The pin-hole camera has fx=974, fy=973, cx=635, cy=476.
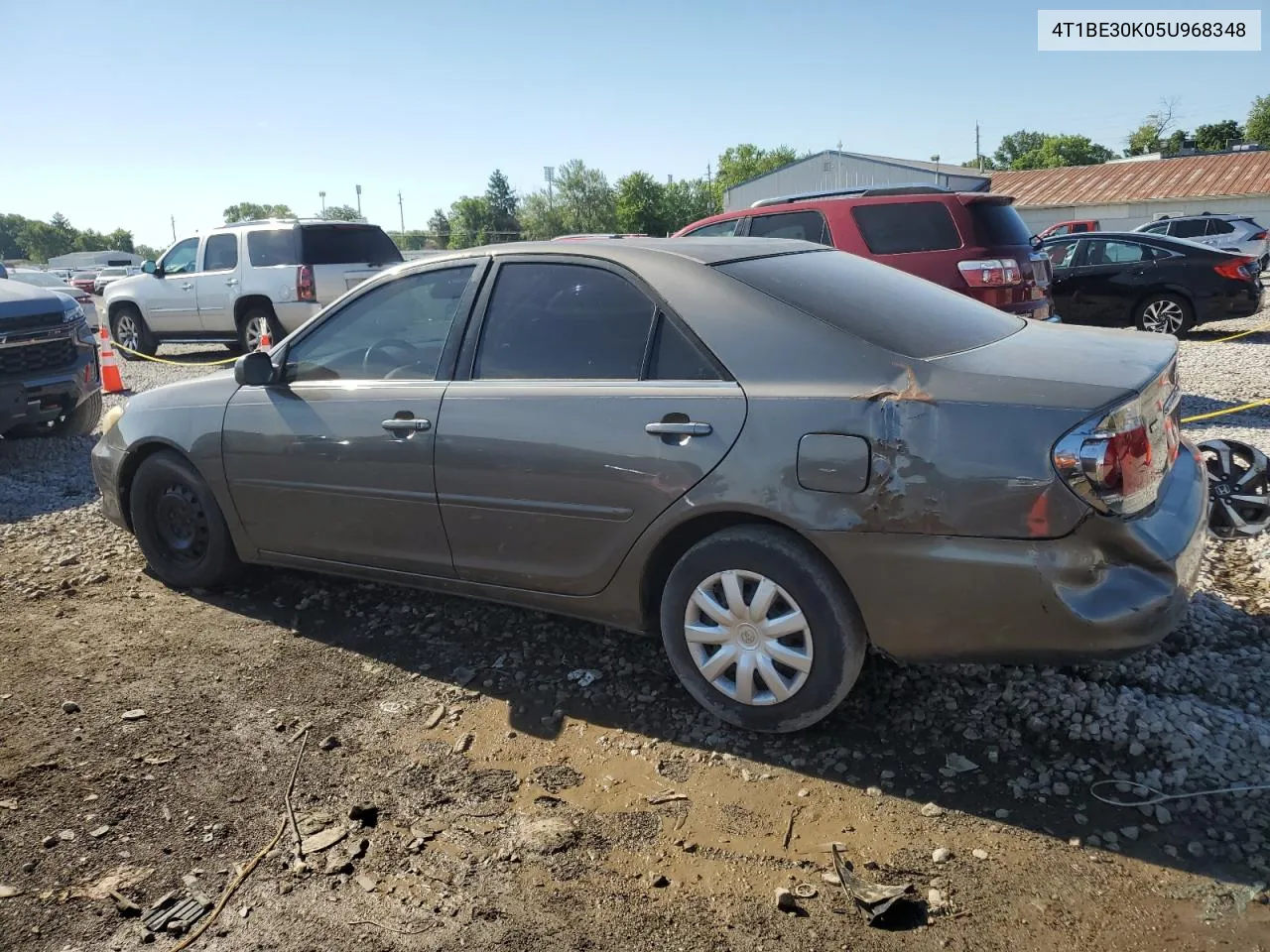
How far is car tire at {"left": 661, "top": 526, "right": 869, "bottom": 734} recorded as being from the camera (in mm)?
3078

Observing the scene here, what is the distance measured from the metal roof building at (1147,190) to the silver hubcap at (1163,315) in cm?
3241

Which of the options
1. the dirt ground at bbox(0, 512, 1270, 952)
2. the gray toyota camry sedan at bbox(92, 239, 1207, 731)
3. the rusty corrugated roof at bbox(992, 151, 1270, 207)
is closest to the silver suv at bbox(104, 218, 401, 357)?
the gray toyota camry sedan at bbox(92, 239, 1207, 731)

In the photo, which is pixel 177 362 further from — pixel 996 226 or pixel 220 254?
pixel 996 226

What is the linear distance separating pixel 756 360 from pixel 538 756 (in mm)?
1526

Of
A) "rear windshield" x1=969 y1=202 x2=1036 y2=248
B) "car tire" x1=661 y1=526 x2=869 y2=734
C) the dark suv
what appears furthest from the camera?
"rear windshield" x1=969 y1=202 x2=1036 y2=248

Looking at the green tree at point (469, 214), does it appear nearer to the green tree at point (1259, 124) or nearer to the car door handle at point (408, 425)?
the green tree at point (1259, 124)

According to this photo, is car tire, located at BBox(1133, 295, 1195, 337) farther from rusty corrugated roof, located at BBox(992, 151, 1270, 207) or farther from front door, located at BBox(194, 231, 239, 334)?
rusty corrugated roof, located at BBox(992, 151, 1270, 207)

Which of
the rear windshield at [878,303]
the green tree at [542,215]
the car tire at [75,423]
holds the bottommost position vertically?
the car tire at [75,423]

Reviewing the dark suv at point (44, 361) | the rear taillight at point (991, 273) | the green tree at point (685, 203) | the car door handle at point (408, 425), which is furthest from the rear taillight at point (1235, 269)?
the green tree at point (685, 203)

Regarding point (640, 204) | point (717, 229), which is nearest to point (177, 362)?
point (717, 229)

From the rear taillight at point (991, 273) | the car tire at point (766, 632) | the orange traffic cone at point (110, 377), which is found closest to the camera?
the car tire at point (766, 632)

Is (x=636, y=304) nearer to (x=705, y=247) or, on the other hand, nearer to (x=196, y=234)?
(x=705, y=247)

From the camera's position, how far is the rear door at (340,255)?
41.8 ft

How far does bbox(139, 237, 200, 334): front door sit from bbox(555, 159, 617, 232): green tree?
61936mm
